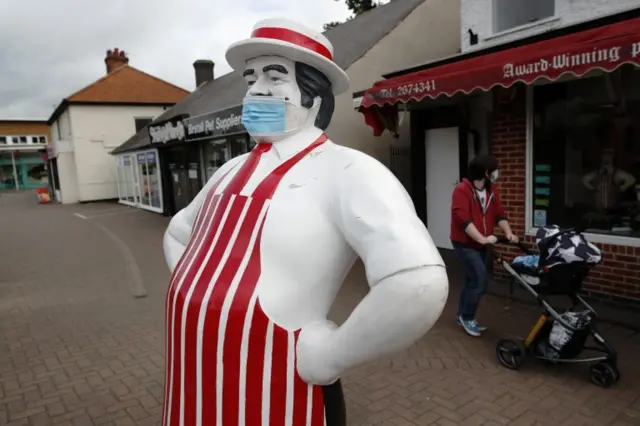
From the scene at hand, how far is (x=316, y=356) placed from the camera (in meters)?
1.23

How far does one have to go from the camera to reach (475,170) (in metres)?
4.21

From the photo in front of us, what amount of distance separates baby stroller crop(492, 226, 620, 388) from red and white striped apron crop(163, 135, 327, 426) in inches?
103

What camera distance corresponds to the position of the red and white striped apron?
4.18 ft

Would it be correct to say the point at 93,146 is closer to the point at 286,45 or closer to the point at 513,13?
the point at 513,13

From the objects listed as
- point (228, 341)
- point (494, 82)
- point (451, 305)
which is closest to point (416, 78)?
point (494, 82)

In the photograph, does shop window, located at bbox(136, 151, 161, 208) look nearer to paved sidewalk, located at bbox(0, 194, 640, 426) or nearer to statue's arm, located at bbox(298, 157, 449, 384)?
paved sidewalk, located at bbox(0, 194, 640, 426)

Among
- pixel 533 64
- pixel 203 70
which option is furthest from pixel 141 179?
pixel 533 64

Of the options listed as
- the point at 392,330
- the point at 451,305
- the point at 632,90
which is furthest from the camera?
the point at 451,305

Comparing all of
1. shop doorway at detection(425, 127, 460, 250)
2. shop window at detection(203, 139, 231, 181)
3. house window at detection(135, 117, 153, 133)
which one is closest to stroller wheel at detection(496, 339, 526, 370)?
shop doorway at detection(425, 127, 460, 250)

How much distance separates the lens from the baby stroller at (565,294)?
3340 millimetres

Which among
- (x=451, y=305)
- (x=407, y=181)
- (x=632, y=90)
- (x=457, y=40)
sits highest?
(x=457, y=40)

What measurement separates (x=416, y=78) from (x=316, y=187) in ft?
14.5

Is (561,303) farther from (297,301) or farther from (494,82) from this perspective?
(297,301)

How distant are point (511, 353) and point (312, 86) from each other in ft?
10.1
